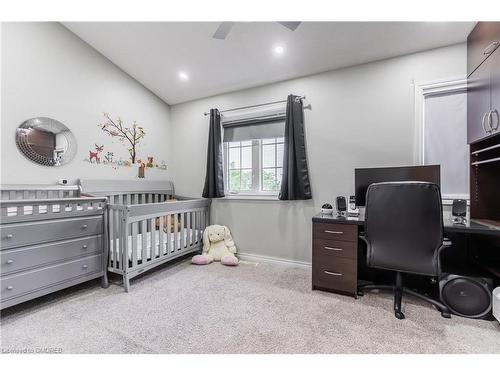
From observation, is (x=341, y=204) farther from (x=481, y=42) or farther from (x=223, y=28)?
(x=223, y=28)

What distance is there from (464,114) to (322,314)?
2.23 metres

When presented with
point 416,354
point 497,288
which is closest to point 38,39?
point 416,354

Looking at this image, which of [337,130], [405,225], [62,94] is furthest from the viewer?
[337,130]

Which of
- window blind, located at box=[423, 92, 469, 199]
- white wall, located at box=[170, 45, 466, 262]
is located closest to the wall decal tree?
white wall, located at box=[170, 45, 466, 262]

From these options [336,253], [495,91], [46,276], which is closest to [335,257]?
[336,253]

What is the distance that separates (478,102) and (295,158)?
5.17ft

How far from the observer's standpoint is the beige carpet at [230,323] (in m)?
1.39

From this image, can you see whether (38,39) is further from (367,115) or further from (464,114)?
(464,114)

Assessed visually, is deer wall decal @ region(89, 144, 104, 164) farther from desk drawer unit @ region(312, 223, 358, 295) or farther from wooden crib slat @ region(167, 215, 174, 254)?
desk drawer unit @ region(312, 223, 358, 295)

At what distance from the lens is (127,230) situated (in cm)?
215

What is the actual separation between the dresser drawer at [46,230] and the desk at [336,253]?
2089mm

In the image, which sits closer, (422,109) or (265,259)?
(422,109)

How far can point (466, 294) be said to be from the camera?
171 cm

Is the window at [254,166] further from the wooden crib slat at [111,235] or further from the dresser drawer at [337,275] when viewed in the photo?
the wooden crib slat at [111,235]
